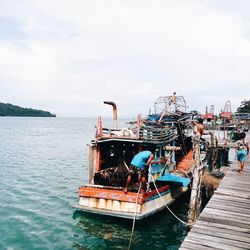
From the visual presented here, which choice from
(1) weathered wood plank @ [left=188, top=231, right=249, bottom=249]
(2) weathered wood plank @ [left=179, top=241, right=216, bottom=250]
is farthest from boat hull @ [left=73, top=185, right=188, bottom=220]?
(2) weathered wood plank @ [left=179, top=241, right=216, bottom=250]

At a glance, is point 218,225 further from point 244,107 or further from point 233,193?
point 244,107

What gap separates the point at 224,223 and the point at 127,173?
10.1 m

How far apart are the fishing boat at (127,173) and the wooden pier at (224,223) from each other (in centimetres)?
438

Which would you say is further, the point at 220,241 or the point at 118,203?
the point at 118,203

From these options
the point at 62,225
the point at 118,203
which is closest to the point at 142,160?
the point at 118,203

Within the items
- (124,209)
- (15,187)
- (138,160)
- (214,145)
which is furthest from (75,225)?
(214,145)

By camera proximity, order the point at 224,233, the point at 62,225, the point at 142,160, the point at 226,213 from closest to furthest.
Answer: the point at 224,233 → the point at 226,213 → the point at 142,160 → the point at 62,225

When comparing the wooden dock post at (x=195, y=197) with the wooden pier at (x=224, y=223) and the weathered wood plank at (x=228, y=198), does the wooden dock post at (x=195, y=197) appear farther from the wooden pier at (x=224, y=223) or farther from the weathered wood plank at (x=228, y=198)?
the weathered wood plank at (x=228, y=198)

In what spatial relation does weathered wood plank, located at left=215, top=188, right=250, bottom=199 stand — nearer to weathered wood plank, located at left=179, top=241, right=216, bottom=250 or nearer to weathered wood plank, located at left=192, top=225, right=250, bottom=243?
weathered wood plank, located at left=192, top=225, right=250, bottom=243

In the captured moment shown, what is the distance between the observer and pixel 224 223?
29.1 ft

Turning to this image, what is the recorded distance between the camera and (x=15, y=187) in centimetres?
2442

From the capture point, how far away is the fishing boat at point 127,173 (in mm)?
15734

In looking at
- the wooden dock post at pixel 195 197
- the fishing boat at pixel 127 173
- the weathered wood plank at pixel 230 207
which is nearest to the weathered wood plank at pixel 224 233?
the weathered wood plank at pixel 230 207

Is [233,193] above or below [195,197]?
above
